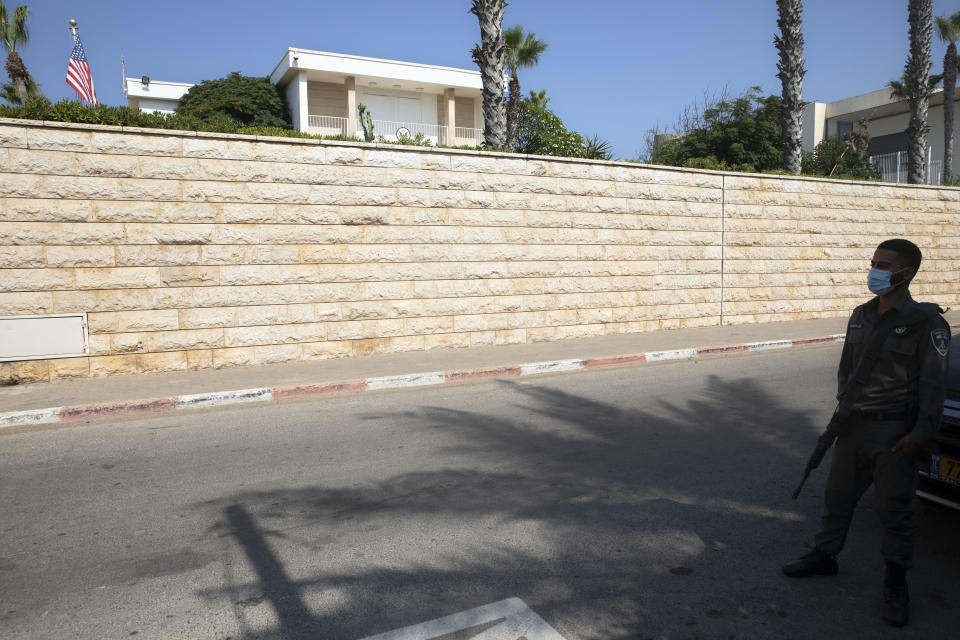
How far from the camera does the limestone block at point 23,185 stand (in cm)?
855

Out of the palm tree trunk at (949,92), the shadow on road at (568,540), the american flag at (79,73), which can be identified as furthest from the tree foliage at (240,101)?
the shadow on road at (568,540)

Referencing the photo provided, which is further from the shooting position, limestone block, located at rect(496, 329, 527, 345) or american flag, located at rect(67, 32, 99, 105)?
american flag, located at rect(67, 32, 99, 105)

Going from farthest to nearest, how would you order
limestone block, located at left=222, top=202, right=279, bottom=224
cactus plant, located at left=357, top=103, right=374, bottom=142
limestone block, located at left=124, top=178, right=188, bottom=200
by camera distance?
cactus plant, located at left=357, top=103, right=374, bottom=142, limestone block, located at left=222, top=202, right=279, bottom=224, limestone block, located at left=124, top=178, right=188, bottom=200

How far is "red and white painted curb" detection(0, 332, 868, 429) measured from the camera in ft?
24.1

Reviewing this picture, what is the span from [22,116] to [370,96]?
31522mm

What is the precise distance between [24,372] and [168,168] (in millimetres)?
3336

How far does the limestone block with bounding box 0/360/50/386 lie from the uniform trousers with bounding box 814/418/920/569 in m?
9.34

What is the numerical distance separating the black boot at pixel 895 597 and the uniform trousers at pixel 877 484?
0.07 metres

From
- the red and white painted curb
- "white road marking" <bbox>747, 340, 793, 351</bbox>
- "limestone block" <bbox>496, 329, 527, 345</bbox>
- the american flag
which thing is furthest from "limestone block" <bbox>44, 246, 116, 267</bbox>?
the american flag

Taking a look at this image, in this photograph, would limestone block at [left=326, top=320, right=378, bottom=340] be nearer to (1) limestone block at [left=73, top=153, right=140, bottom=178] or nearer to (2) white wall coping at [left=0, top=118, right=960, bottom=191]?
(2) white wall coping at [left=0, top=118, right=960, bottom=191]

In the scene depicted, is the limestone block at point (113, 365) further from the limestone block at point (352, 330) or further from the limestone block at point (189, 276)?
the limestone block at point (352, 330)

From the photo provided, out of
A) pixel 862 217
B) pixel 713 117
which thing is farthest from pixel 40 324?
pixel 713 117

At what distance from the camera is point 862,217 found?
1583 centimetres

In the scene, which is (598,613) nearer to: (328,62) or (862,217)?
(862,217)
